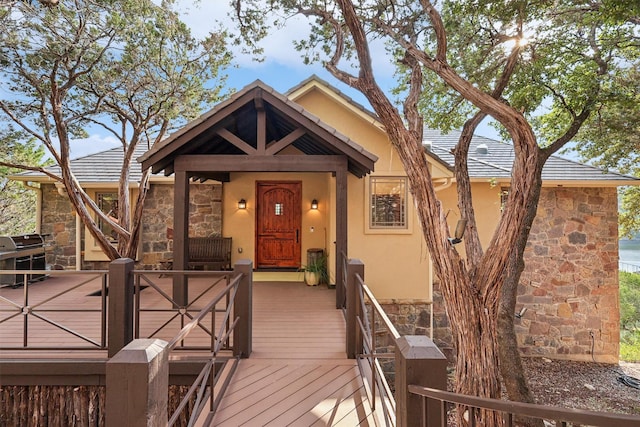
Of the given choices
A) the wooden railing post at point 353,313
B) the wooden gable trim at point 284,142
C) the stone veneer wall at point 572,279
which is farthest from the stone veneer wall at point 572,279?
the wooden gable trim at point 284,142

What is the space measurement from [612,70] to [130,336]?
9.60 meters

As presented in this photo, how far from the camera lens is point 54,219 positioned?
9.02 metres

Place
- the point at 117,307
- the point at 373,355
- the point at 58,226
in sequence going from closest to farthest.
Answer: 1. the point at 373,355
2. the point at 117,307
3. the point at 58,226

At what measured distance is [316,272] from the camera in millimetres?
7902

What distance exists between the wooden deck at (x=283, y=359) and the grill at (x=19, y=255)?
37.2 inches

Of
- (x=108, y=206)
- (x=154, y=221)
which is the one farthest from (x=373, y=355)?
(x=108, y=206)

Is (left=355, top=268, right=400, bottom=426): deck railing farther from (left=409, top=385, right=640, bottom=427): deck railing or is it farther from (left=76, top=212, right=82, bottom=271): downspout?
(left=76, top=212, right=82, bottom=271): downspout

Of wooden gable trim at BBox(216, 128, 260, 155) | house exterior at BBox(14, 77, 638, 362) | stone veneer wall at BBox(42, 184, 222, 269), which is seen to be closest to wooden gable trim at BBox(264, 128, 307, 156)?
wooden gable trim at BBox(216, 128, 260, 155)

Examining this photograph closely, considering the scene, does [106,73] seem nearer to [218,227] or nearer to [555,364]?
[218,227]

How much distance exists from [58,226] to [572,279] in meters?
14.2

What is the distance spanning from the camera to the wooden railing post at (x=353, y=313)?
3.96m

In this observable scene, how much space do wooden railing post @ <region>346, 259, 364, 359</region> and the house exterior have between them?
5.58 ft

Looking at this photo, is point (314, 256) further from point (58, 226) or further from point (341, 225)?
point (58, 226)

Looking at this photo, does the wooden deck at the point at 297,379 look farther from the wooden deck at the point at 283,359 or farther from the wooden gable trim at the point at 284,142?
the wooden gable trim at the point at 284,142
